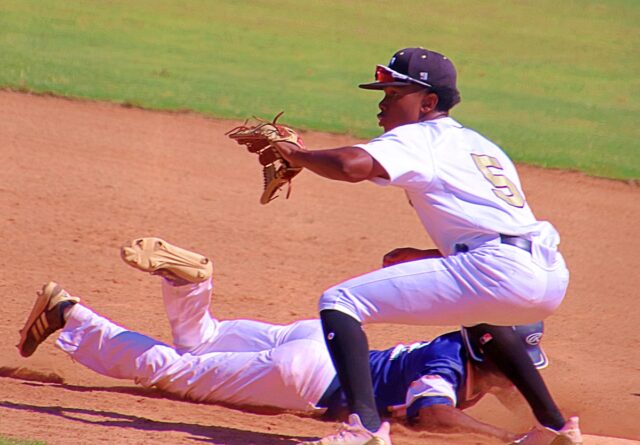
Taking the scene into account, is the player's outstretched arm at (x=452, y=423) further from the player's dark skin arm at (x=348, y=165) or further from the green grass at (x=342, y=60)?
the green grass at (x=342, y=60)

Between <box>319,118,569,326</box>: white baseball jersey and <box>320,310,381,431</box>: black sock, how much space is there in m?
0.05

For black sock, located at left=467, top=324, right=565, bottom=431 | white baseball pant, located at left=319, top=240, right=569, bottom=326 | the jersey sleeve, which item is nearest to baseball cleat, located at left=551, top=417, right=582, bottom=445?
black sock, located at left=467, top=324, right=565, bottom=431

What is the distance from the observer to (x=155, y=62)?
1273 cm

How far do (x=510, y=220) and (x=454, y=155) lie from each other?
320 millimetres

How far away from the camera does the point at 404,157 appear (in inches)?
161

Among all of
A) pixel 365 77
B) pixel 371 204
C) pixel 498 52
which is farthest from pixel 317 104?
A: pixel 498 52

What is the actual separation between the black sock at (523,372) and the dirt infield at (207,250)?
32cm

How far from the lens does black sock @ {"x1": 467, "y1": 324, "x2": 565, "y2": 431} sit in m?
4.52

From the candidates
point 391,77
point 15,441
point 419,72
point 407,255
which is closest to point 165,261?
point 407,255

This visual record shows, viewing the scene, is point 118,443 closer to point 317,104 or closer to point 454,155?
point 454,155

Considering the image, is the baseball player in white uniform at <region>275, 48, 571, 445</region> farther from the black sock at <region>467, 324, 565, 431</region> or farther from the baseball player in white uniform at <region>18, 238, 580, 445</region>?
the baseball player in white uniform at <region>18, 238, 580, 445</region>

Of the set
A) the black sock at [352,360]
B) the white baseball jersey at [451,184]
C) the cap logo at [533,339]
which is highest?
the white baseball jersey at [451,184]

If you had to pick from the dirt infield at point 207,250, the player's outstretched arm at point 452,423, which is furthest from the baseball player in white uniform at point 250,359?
the dirt infield at point 207,250

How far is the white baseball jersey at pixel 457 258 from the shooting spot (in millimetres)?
4105
